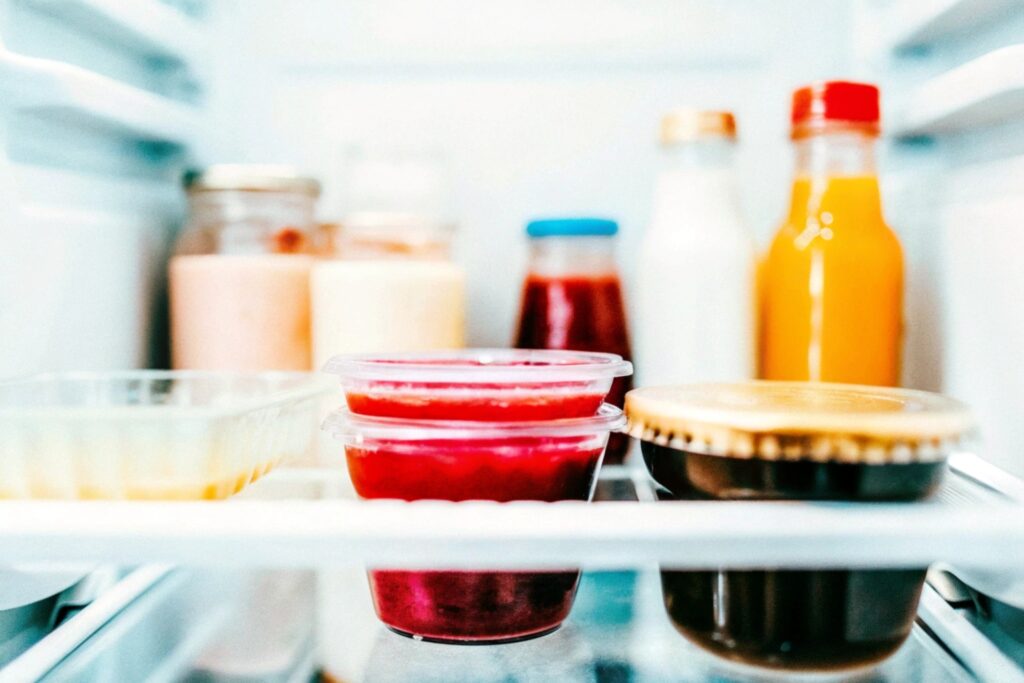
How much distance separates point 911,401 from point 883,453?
11 cm

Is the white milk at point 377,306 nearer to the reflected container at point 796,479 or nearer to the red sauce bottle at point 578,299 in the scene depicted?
the red sauce bottle at point 578,299

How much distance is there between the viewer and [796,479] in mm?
481

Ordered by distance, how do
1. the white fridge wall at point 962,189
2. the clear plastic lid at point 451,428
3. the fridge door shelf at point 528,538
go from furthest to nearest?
the white fridge wall at point 962,189
the clear plastic lid at point 451,428
the fridge door shelf at point 528,538

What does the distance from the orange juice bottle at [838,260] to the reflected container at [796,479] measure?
17 cm

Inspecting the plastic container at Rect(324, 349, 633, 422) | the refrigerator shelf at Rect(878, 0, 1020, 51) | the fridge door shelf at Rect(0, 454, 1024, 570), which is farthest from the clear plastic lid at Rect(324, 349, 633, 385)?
the refrigerator shelf at Rect(878, 0, 1020, 51)

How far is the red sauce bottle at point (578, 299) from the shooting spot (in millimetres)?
832

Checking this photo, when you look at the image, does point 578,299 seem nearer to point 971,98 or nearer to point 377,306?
point 377,306

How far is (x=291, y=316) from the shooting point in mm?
839

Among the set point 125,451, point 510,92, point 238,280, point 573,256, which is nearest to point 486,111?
point 510,92

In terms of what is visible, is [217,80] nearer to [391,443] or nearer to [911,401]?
[391,443]

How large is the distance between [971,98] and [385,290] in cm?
53

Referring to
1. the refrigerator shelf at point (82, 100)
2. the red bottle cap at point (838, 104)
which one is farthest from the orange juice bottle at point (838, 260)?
the refrigerator shelf at point (82, 100)

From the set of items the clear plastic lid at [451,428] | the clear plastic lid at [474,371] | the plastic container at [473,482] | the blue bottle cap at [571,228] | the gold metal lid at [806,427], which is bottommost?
the plastic container at [473,482]

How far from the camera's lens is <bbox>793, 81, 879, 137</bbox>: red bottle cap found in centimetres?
73
